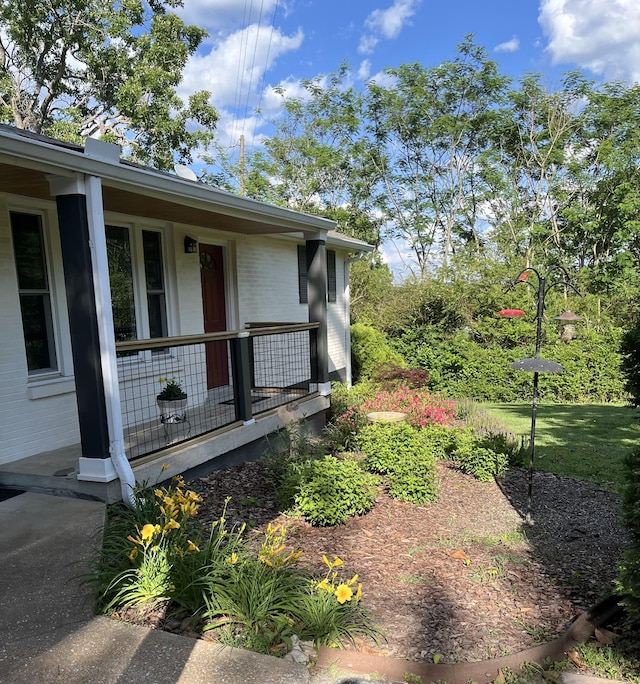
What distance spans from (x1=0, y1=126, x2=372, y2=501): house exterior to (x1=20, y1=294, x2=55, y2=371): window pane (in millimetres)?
13

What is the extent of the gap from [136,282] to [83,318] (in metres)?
2.46

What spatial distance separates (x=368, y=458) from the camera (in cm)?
609

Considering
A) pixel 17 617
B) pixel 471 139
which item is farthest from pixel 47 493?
pixel 471 139

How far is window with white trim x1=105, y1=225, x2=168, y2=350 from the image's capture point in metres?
6.21

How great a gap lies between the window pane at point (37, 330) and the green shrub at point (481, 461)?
4.94m

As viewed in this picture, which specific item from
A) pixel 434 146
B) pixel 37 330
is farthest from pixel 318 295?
pixel 434 146

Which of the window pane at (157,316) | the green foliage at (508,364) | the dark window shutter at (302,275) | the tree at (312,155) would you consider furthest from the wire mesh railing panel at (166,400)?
the tree at (312,155)

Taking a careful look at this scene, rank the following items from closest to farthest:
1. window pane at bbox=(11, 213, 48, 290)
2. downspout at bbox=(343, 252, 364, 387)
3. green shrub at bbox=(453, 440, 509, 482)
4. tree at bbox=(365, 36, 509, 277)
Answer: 1. window pane at bbox=(11, 213, 48, 290)
2. green shrub at bbox=(453, 440, 509, 482)
3. downspout at bbox=(343, 252, 364, 387)
4. tree at bbox=(365, 36, 509, 277)

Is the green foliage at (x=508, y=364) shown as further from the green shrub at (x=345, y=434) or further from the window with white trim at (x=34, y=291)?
the window with white trim at (x=34, y=291)

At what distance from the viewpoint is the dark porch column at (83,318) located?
4012mm

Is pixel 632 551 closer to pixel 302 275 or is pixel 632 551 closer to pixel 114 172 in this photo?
pixel 114 172

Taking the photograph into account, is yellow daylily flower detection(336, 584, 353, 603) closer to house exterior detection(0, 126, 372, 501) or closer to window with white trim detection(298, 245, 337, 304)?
house exterior detection(0, 126, 372, 501)

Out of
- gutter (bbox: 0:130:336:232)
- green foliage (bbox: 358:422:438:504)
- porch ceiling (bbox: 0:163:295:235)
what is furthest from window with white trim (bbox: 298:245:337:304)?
green foliage (bbox: 358:422:438:504)

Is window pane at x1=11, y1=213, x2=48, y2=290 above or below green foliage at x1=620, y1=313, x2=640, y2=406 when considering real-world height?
above
